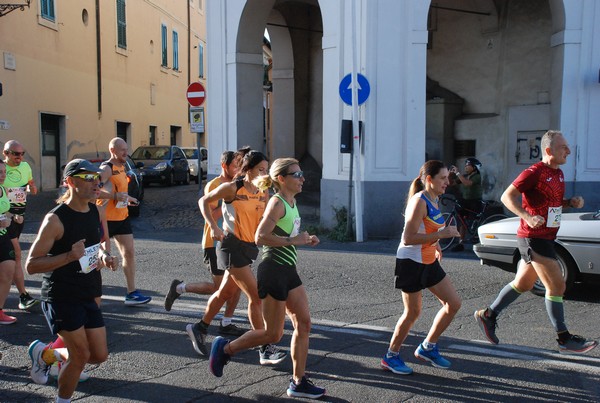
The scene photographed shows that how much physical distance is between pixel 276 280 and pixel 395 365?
129cm

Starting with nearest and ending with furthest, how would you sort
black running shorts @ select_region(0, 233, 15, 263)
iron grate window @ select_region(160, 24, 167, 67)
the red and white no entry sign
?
black running shorts @ select_region(0, 233, 15, 263), the red and white no entry sign, iron grate window @ select_region(160, 24, 167, 67)

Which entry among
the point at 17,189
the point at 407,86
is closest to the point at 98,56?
the point at 407,86

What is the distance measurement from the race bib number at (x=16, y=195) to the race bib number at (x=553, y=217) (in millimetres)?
5476

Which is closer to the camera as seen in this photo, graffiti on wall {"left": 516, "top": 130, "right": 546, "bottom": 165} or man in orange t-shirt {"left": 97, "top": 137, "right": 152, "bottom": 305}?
man in orange t-shirt {"left": 97, "top": 137, "right": 152, "bottom": 305}

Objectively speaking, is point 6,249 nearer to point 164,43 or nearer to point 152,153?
point 152,153

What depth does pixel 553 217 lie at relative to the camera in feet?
17.8

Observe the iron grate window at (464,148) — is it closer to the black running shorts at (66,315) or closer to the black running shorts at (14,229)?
the black running shorts at (14,229)

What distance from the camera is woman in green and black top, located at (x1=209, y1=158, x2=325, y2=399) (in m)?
4.37

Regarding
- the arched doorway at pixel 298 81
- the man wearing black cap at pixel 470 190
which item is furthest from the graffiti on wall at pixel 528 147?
the arched doorway at pixel 298 81

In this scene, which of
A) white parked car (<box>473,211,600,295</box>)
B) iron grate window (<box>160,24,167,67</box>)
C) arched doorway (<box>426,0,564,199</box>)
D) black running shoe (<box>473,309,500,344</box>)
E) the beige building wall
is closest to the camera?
black running shoe (<box>473,309,500,344</box>)

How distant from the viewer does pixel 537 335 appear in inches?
235

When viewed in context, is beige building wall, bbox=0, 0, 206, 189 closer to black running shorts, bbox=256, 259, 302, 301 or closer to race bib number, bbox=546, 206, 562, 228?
race bib number, bbox=546, 206, 562, 228

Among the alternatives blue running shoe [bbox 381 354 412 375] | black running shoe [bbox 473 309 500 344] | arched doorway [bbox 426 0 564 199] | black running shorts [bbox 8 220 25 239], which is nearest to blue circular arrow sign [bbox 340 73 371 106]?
arched doorway [bbox 426 0 564 199]

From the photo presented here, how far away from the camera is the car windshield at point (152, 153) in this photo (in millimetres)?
25453
